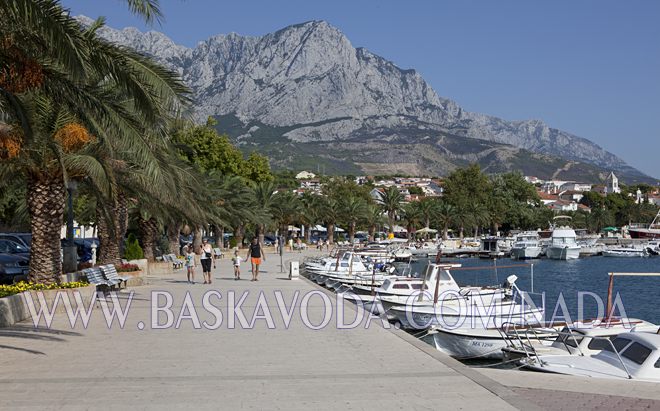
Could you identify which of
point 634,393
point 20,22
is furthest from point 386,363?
point 20,22

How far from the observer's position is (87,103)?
12617 millimetres

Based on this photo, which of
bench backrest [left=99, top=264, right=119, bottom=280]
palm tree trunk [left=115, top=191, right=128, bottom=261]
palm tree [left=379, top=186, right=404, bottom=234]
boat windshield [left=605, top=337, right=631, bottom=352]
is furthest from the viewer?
palm tree [left=379, top=186, right=404, bottom=234]

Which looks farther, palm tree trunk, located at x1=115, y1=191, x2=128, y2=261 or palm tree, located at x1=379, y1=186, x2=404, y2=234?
palm tree, located at x1=379, y1=186, x2=404, y2=234

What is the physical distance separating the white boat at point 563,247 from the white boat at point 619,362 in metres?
83.5

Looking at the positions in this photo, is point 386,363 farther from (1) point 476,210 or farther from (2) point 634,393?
(1) point 476,210

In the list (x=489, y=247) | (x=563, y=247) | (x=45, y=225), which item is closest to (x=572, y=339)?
(x=45, y=225)

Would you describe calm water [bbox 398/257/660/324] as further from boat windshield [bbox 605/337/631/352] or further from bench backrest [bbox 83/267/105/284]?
bench backrest [bbox 83/267/105/284]

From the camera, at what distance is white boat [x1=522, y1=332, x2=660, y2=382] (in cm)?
1306

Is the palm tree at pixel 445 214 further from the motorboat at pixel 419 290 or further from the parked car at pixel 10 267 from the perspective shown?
the parked car at pixel 10 267

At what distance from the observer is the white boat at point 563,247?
95062 millimetres

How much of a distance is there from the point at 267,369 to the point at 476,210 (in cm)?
12070

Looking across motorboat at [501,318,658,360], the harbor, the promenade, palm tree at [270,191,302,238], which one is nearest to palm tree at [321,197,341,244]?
palm tree at [270,191,302,238]

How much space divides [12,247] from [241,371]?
81.6 ft

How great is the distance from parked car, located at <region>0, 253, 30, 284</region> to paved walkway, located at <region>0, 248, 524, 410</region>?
460 inches
